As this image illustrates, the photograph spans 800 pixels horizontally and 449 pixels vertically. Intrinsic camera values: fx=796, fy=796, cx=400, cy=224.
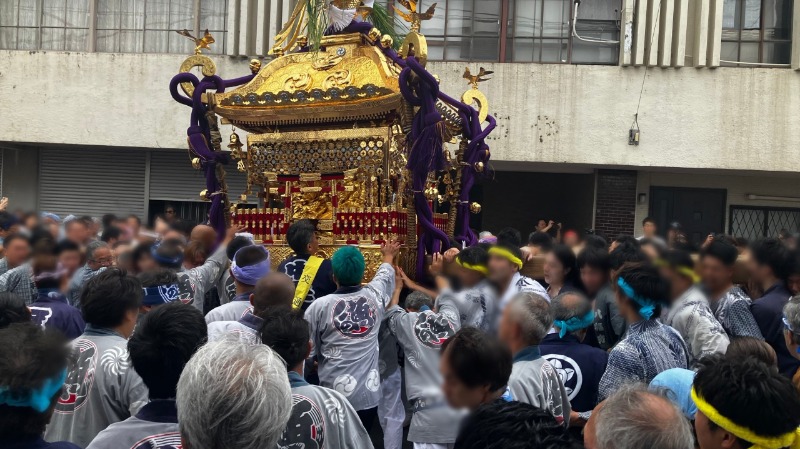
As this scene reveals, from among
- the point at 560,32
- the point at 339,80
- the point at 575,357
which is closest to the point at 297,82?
the point at 339,80

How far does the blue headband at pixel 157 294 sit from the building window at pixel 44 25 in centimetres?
1253

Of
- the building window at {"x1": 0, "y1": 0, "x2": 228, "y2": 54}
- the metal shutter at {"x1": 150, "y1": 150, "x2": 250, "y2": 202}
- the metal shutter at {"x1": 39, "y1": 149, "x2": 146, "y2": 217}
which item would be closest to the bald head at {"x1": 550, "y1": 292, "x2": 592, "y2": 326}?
the building window at {"x1": 0, "y1": 0, "x2": 228, "y2": 54}

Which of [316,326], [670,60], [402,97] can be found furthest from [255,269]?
[670,60]

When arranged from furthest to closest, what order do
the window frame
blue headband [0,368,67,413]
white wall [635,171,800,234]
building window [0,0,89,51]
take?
building window [0,0,89,51] → the window frame → white wall [635,171,800,234] → blue headband [0,368,67,413]

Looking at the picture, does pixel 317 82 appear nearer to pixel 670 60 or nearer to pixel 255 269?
pixel 255 269

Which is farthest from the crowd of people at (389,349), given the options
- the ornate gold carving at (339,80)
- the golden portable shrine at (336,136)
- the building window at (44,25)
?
the building window at (44,25)

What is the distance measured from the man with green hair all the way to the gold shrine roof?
188cm

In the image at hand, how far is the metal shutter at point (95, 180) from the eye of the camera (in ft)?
51.6

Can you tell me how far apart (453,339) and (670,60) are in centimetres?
1184

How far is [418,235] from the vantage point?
670 centimetres

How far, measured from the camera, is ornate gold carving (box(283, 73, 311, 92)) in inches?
260

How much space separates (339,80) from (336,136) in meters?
0.46

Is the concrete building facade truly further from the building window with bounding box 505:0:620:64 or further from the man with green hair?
the man with green hair

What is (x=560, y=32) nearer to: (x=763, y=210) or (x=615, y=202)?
(x=615, y=202)
